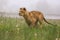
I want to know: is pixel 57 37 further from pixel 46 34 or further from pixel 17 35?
pixel 17 35

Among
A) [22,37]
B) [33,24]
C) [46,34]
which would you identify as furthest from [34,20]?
[22,37]

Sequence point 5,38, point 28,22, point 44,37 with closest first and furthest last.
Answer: point 5,38
point 44,37
point 28,22

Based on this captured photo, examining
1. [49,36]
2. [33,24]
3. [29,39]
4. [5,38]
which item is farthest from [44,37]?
[33,24]

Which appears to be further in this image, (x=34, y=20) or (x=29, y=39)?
(x=34, y=20)

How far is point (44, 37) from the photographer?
577 cm

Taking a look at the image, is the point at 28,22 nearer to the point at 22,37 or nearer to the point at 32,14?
the point at 32,14

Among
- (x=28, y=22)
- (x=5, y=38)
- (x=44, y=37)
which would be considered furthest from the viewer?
(x=28, y=22)

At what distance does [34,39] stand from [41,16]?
3.23m

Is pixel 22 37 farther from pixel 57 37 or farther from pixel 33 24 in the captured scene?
pixel 33 24

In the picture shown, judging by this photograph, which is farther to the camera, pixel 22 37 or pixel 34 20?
pixel 34 20

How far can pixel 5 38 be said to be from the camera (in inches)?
209

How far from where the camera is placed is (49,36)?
5.87 metres

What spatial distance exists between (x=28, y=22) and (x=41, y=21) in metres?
0.54

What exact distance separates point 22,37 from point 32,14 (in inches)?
117
